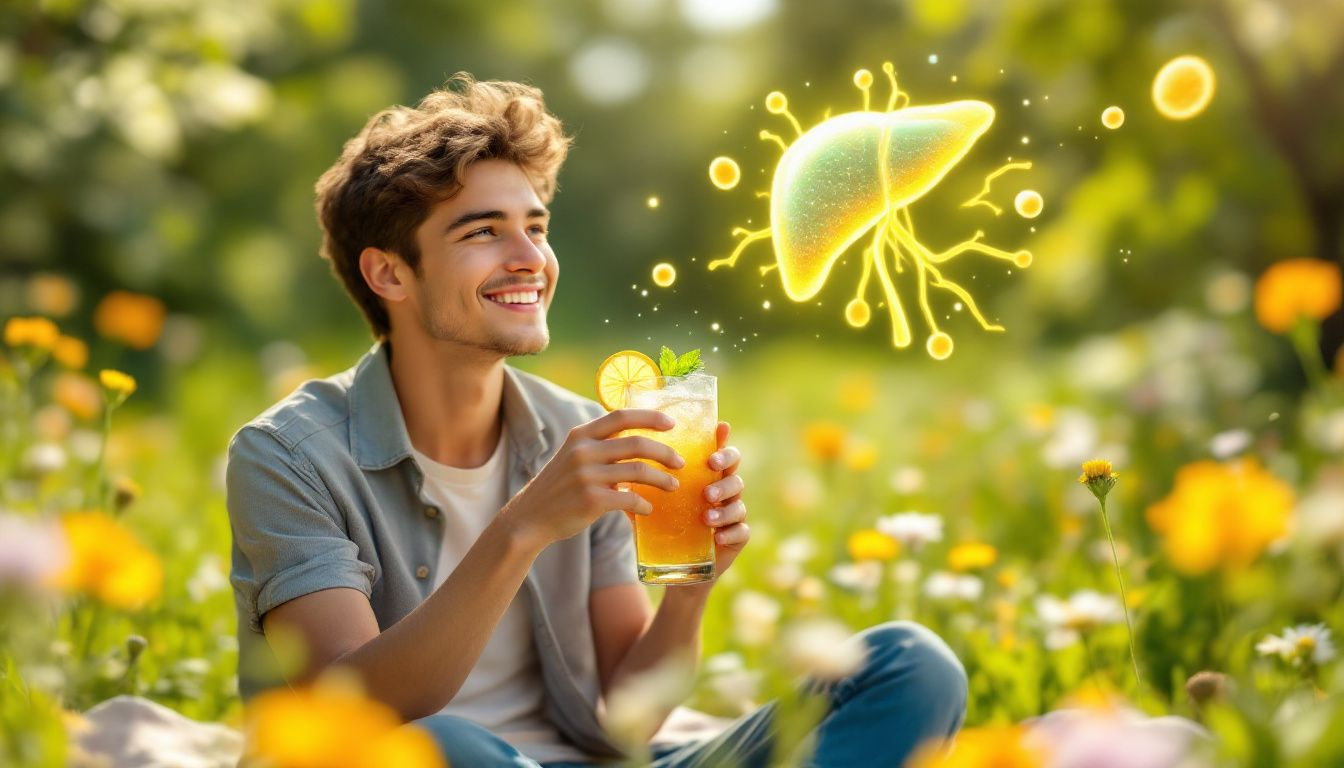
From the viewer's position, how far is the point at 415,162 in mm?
2504

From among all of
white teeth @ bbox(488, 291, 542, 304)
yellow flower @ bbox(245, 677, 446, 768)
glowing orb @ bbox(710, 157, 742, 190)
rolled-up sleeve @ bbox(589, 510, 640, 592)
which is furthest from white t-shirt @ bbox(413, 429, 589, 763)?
yellow flower @ bbox(245, 677, 446, 768)

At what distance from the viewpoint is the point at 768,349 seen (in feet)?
32.5

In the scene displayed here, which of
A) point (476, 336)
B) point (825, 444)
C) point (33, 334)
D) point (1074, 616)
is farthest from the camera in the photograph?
point (825, 444)

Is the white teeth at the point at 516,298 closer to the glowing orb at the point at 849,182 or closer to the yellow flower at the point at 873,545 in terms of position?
the glowing orb at the point at 849,182

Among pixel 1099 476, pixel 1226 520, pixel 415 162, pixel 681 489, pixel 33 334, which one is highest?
pixel 33 334

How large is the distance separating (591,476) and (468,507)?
2.08 feet

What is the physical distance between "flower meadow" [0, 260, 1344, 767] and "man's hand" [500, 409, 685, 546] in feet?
0.86

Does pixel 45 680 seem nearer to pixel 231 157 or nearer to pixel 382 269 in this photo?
pixel 382 269

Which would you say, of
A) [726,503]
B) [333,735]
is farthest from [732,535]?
[333,735]

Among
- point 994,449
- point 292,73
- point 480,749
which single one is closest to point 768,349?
point 292,73

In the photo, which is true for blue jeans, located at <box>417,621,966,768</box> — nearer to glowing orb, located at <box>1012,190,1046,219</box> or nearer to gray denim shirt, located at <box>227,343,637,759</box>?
gray denim shirt, located at <box>227,343,637,759</box>

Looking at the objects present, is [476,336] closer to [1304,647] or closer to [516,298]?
[516,298]

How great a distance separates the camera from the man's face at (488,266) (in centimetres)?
240

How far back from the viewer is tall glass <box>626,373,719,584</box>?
214 centimetres
